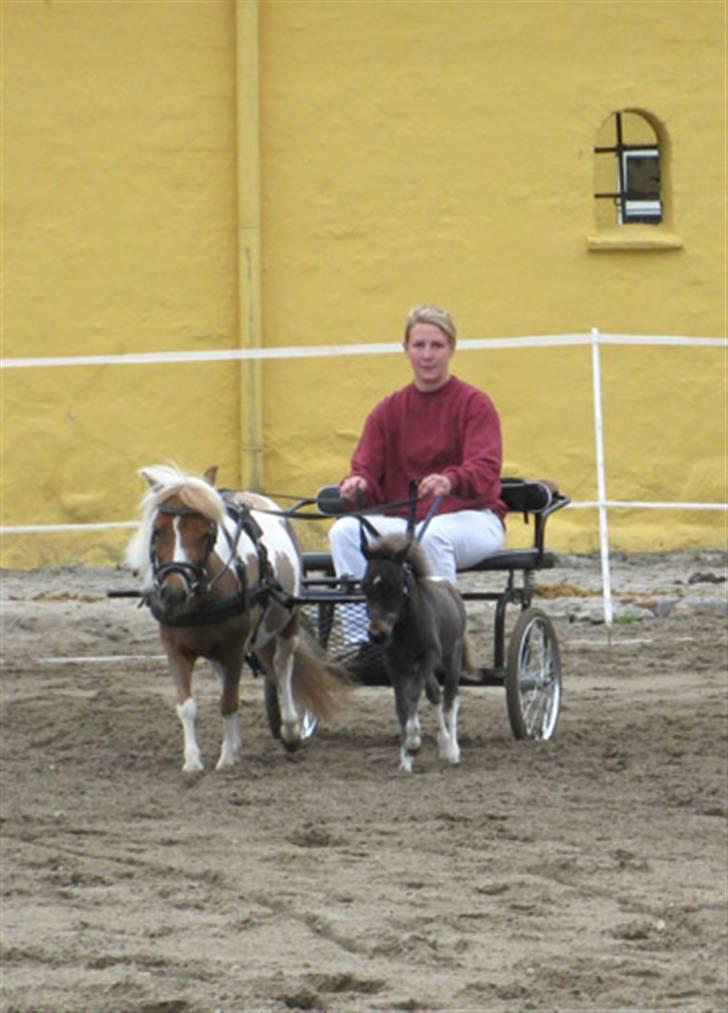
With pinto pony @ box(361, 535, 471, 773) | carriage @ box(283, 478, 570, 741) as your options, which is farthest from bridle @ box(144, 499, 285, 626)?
pinto pony @ box(361, 535, 471, 773)

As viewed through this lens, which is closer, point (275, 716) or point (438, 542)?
point (438, 542)

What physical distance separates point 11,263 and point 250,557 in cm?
755

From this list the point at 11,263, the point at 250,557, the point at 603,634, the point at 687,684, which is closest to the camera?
the point at 250,557

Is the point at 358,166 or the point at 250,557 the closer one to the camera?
the point at 250,557

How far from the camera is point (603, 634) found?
1394 centimetres

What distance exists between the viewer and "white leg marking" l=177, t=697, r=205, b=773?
964cm

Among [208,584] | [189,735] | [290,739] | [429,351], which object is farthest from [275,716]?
[429,351]

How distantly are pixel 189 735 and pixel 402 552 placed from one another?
1.14m

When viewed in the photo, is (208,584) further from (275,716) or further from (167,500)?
(275,716)

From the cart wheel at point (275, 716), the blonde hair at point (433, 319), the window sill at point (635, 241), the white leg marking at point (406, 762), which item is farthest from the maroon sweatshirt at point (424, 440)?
the window sill at point (635, 241)

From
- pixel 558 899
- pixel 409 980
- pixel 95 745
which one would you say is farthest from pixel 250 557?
pixel 409 980

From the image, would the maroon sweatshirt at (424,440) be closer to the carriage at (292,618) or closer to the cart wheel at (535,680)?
the carriage at (292,618)

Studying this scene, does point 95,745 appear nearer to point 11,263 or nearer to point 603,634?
point 603,634

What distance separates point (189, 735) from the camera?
9.66 meters
